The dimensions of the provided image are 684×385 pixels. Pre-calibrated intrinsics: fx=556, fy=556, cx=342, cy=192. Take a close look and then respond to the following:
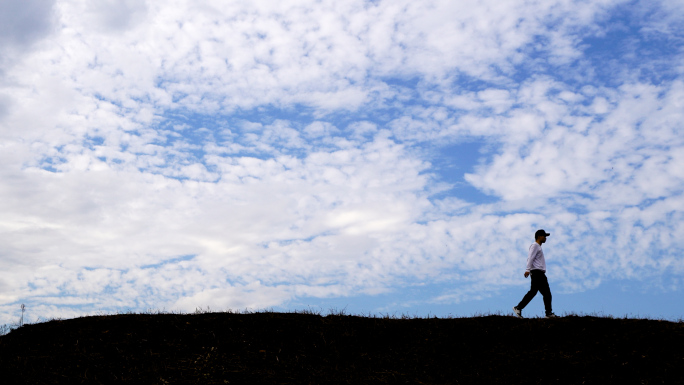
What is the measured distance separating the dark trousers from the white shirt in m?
0.12

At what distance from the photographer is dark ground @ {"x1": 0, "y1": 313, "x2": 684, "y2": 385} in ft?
35.7

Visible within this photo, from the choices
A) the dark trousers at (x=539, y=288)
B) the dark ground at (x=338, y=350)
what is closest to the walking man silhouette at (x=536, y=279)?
the dark trousers at (x=539, y=288)

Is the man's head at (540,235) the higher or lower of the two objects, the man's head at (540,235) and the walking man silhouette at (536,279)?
the higher

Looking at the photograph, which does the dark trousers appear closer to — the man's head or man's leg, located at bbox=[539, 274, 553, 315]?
man's leg, located at bbox=[539, 274, 553, 315]

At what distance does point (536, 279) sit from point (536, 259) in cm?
53

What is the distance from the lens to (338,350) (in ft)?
40.2

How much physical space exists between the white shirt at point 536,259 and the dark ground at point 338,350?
1346 mm

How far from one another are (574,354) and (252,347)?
6881mm

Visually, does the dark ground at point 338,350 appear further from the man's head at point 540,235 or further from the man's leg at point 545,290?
the man's head at point 540,235

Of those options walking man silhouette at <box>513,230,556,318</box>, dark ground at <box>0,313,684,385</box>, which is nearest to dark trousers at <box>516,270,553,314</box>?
walking man silhouette at <box>513,230,556,318</box>

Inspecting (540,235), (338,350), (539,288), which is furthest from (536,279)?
(338,350)

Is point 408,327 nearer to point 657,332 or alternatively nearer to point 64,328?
point 657,332

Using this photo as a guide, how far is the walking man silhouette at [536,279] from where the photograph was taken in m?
14.1

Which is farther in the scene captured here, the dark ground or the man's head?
the man's head
